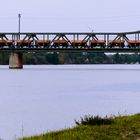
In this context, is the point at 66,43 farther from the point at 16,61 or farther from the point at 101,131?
the point at 101,131

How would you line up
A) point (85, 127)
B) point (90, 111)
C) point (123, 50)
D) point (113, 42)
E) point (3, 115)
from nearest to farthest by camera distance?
point (85, 127) < point (3, 115) < point (90, 111) < point (123, 50) < point (113, 42)

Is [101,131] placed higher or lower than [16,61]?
higher

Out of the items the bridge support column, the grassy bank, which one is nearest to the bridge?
the bridge support column

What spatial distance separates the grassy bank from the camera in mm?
13050

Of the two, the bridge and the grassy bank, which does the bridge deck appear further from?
the grassy bank

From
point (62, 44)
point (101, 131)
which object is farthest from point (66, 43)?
point (101, 131)

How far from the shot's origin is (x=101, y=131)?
550 inches

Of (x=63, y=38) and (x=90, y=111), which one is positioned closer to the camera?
(x=90, y=111)

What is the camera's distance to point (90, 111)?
25094mm

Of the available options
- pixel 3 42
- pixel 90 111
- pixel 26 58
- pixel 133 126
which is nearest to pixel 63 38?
pixel 3 42

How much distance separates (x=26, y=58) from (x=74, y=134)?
175760mm

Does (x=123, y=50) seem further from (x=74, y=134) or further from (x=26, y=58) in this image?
(x=74, y=134)

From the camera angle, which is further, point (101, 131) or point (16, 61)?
point (16, 61)

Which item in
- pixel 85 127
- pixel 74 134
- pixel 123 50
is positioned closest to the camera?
pixel 74 134
